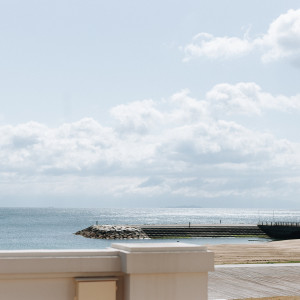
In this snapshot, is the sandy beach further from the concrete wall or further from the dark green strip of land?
the dark green strip of land

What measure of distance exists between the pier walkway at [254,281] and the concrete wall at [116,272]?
580cm

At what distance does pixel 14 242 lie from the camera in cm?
9894

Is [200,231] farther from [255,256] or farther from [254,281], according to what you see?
[254,281]

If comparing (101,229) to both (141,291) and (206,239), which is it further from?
(141,291)

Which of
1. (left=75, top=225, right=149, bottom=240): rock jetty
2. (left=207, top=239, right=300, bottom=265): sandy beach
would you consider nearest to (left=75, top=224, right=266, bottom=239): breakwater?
(left=75, top=225, right=149, bottom=240): rock jetty

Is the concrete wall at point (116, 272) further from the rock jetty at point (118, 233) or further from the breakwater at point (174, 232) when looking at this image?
the rock jetty at point (118, 233)

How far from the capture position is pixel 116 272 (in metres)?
7.69

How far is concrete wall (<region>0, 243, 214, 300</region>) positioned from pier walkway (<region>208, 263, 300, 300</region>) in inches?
228

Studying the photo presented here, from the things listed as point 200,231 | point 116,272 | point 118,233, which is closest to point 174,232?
point 200,231

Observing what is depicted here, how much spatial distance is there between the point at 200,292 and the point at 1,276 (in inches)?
111

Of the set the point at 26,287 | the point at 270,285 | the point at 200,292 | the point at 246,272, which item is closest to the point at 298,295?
the point at 270,285

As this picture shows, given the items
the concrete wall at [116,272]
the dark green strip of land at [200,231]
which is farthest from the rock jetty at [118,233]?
the concrete wall at [116,272]

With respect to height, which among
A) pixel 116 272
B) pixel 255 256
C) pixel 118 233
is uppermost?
pixel 116 272

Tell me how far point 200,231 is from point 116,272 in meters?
87.5
